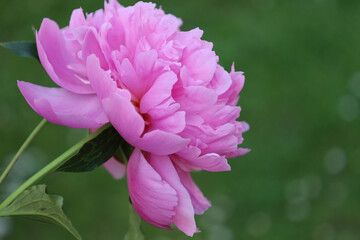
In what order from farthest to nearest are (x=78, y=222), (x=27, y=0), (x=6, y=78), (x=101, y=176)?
(x=27, y=0), (x=6, y=78), (x=101, y=176), (x=78, y=222)

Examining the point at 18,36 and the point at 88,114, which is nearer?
the point at 88,114

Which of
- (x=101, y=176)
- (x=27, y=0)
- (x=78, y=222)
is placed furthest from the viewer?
(x=27, y=0)

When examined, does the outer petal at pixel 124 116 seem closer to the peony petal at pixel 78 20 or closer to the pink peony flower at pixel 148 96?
the pink peony flower at pixel 148 96

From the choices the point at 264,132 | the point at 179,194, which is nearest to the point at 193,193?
the point at 179,194

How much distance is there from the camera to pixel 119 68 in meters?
0.50

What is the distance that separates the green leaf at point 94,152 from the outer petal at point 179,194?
44mm

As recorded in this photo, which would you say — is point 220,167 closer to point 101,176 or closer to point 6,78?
point 101,176

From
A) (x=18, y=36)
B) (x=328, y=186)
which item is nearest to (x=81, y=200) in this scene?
(x=18, y=36)

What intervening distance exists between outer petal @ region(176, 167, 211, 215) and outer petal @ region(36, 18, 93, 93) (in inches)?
5.1

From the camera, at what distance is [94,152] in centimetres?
50

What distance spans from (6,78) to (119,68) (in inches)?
66.1

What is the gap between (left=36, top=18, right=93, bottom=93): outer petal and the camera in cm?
52

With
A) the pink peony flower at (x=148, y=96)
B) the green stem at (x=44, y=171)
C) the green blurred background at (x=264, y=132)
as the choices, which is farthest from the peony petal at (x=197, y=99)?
the green blurred background at (x=264, y=132)

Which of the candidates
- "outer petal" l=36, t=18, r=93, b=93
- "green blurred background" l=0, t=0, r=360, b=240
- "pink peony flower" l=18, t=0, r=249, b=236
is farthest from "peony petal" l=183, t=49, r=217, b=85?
"green blurred background" l=0, t=0, r=360, b=240
